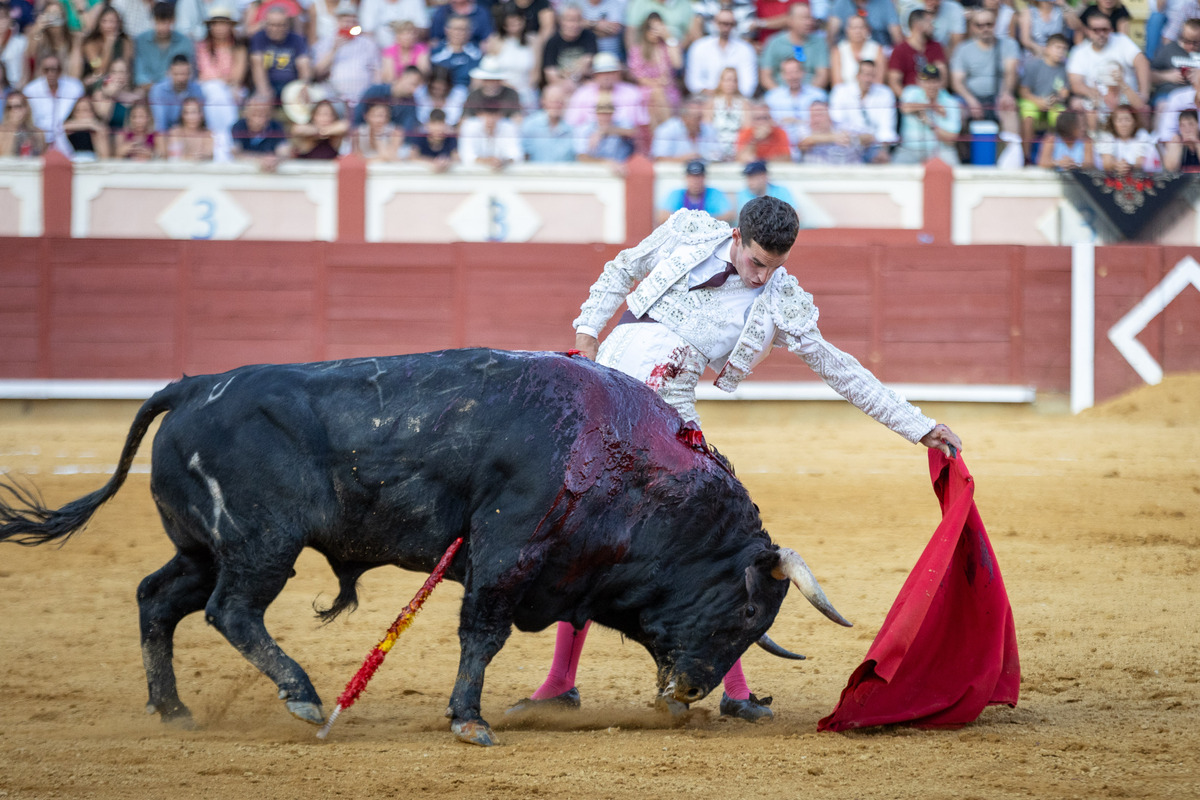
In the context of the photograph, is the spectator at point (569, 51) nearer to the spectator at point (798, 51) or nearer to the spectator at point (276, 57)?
the spectator at point (798, 51)

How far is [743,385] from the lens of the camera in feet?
33.6

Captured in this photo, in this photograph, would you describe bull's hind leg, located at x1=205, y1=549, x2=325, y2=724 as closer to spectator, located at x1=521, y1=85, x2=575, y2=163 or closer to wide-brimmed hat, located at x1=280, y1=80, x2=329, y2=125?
spectator, located at x1=521, y1=85, x2=575, y2=163

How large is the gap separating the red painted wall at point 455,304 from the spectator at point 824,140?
70 cm

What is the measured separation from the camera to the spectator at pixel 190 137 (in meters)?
9.64

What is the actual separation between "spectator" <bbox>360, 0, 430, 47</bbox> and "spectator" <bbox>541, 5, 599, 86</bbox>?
972 mm

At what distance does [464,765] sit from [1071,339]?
8512 millimetres

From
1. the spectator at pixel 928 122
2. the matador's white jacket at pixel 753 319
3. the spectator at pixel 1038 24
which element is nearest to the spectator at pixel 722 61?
the spectator at pixel 928 122

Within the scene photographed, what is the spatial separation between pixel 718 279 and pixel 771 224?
11.8 inches

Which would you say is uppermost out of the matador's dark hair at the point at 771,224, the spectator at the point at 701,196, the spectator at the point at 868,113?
the spectator at the point at 868,113

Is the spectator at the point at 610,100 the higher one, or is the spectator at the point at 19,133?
the spectator at the point at 610,100

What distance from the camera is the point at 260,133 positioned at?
970cm

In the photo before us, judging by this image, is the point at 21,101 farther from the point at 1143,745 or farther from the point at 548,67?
the point at 1143,745

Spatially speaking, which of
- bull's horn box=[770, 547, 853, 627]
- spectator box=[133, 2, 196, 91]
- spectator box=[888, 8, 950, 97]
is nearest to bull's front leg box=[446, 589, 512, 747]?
bull's horn box=[770, 547, 853, 627]

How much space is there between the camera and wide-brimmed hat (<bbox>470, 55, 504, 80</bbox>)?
959cm
